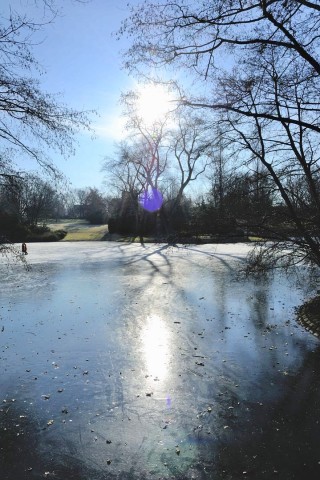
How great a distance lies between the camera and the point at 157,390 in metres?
6.26

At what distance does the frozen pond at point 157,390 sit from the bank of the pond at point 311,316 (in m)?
0.25

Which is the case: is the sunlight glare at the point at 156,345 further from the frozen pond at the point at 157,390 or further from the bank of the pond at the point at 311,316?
the bank of the pond at the point at 311,316

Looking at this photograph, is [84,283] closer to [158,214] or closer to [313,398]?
[313,398]

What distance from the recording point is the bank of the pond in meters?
9.56

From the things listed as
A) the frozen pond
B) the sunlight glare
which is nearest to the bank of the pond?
the frozen pond

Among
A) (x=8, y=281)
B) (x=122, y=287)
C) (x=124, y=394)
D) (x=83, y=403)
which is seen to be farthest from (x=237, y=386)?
A: (x=8, y=281)

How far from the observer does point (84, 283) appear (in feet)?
54.9

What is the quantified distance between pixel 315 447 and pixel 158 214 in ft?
159

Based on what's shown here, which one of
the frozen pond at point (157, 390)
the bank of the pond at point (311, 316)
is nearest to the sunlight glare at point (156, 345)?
the frozen pond at point (157, 390)

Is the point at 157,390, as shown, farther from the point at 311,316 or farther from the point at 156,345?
the point at 311,316

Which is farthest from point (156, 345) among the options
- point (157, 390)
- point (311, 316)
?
point (311, 316)

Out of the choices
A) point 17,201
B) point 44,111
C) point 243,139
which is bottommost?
point 17,201

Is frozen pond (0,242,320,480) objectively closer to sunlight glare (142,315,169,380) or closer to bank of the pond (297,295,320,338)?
sunlight glare (142,315,169,380)

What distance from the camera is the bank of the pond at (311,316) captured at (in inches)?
376
